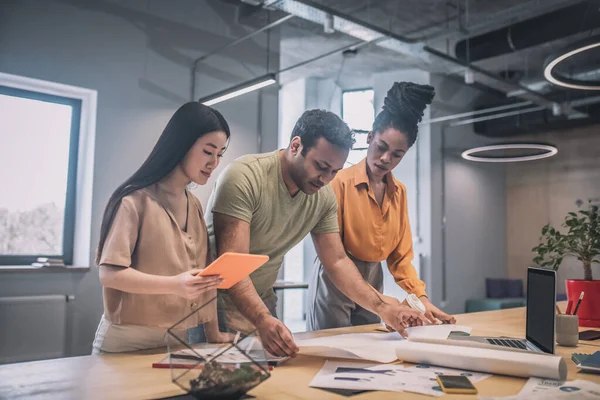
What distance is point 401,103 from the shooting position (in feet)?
7.64

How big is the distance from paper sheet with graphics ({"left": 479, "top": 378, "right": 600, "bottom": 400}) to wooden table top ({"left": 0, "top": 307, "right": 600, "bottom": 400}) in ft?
0.09

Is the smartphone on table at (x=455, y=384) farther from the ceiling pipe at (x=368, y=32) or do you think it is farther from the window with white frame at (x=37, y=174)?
the window with white frame at (x=37, y=174)

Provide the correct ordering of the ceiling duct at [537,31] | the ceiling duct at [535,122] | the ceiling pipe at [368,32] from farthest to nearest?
1. the ceiling duct at [535,122]
2. the ceiling duct at [537,31]
3. the ceiling pipe at [368,32]

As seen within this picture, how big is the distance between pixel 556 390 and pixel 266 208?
3.52 feet

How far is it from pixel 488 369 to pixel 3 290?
4.13 metres

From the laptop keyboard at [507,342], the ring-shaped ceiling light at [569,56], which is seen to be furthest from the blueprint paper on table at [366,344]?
the ring-shaped ceiling light at [569,56]

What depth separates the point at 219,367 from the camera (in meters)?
0.97

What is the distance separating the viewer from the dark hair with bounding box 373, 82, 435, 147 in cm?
231

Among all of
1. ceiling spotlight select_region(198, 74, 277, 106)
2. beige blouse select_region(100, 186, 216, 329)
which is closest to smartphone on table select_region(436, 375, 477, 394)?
beige blouse select_region(100, 186, 216, 329)

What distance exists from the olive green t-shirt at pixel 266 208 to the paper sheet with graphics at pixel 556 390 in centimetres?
97

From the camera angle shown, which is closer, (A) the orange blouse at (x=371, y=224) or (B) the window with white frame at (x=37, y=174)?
(A) the orange blouse at (x=371, y=224)

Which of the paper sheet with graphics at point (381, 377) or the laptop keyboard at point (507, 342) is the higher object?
the laptop keyboard at point (507, 342)

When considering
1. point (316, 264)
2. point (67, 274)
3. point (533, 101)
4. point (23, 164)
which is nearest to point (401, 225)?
point (316, 264)

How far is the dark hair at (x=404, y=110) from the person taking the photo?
7.57ft
